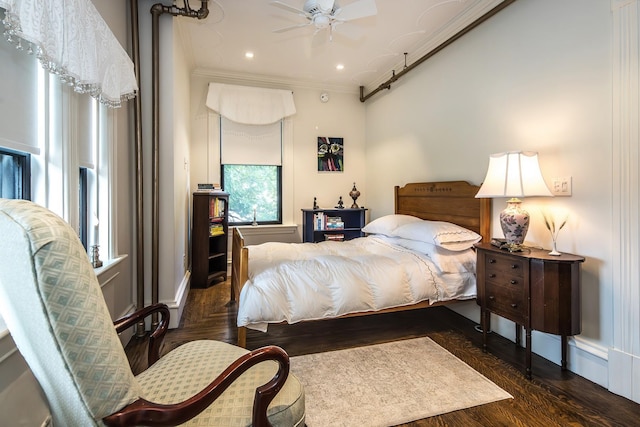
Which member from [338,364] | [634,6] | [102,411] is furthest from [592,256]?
[102,411]

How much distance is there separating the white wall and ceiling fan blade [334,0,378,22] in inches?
44.9

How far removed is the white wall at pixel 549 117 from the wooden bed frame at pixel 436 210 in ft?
0.37

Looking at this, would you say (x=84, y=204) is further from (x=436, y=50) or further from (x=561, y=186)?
(x=436, y=50)

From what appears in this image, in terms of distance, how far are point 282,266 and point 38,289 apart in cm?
174

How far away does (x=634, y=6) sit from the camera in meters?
1.74

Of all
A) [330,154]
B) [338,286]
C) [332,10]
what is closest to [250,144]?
[330,154]

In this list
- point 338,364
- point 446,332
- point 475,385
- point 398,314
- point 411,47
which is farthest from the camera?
point 411,47

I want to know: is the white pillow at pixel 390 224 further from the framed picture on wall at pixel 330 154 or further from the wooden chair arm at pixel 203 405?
the wooden chair arm at pixel 203 405

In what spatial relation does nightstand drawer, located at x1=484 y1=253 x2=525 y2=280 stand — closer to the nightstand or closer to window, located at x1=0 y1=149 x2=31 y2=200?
the nightstand

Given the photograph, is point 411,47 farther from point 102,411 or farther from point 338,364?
point 102,411

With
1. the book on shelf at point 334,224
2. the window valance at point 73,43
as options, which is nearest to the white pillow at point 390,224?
the book on shelf at point 334,224

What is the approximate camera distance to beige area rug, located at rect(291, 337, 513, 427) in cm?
165

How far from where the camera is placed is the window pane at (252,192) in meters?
4.64

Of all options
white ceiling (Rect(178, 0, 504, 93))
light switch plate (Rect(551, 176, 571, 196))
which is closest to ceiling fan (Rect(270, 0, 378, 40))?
white ceiling (Rect(178, 0, 504, 93))
